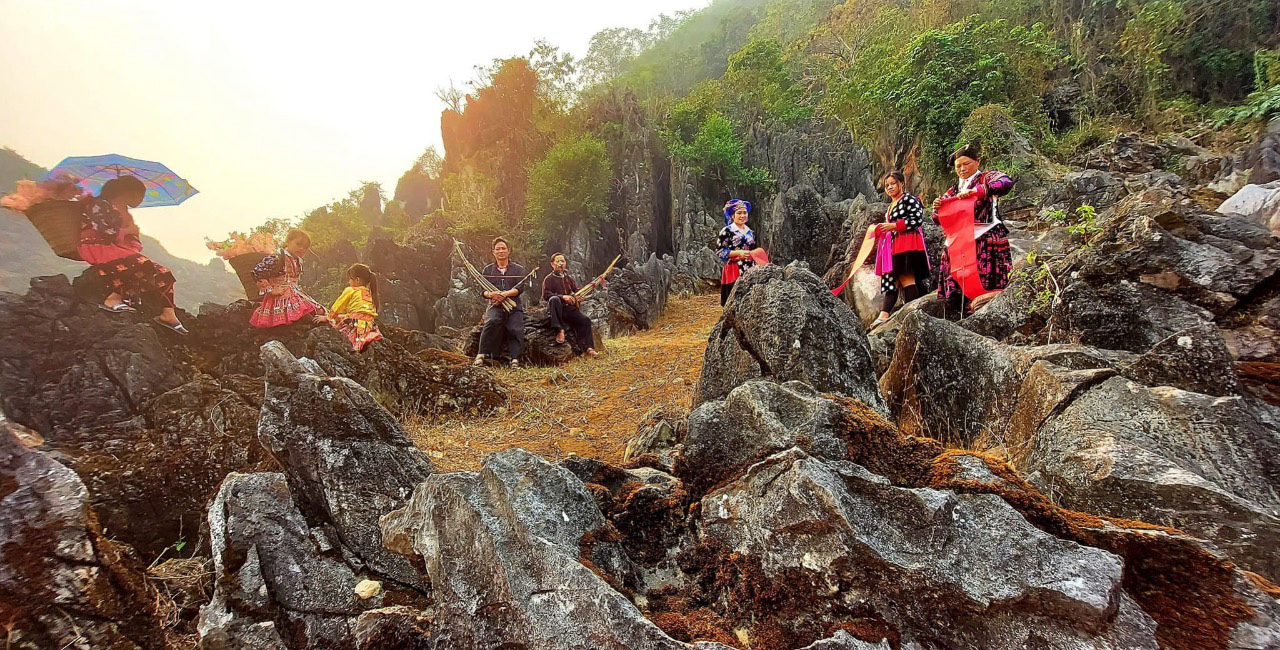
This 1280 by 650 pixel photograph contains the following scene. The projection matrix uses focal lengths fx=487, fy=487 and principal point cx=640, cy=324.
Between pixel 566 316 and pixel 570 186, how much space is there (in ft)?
45.6

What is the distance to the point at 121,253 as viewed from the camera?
5469 millimetres

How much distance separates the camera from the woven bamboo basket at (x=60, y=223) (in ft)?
17.0

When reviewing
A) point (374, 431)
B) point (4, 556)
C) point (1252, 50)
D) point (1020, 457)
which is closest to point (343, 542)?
point (374, 431)

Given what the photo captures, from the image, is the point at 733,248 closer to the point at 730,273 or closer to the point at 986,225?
the point at 730,273

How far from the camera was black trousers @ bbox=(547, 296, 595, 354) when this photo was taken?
31.2 feet

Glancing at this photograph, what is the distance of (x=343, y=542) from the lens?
2.31m

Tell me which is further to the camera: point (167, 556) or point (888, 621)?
point (167, 556)

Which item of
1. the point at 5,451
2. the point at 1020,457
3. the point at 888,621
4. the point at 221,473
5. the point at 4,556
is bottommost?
the point at 1020,457

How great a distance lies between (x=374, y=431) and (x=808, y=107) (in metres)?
27.6

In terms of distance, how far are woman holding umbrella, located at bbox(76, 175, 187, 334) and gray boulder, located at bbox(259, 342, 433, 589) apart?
3.90m

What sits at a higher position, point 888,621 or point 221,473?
point 221,473

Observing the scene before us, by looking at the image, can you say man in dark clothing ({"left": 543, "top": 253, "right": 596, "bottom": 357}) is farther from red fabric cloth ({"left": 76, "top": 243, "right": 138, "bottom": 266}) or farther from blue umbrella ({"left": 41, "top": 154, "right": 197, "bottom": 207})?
red fabric cloth ({"left": 76, "top": 243, "right": 138, "bottom": 266})

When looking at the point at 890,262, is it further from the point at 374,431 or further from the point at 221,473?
the point at 221,473

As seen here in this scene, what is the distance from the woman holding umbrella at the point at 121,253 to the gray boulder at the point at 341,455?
3.90 metres
